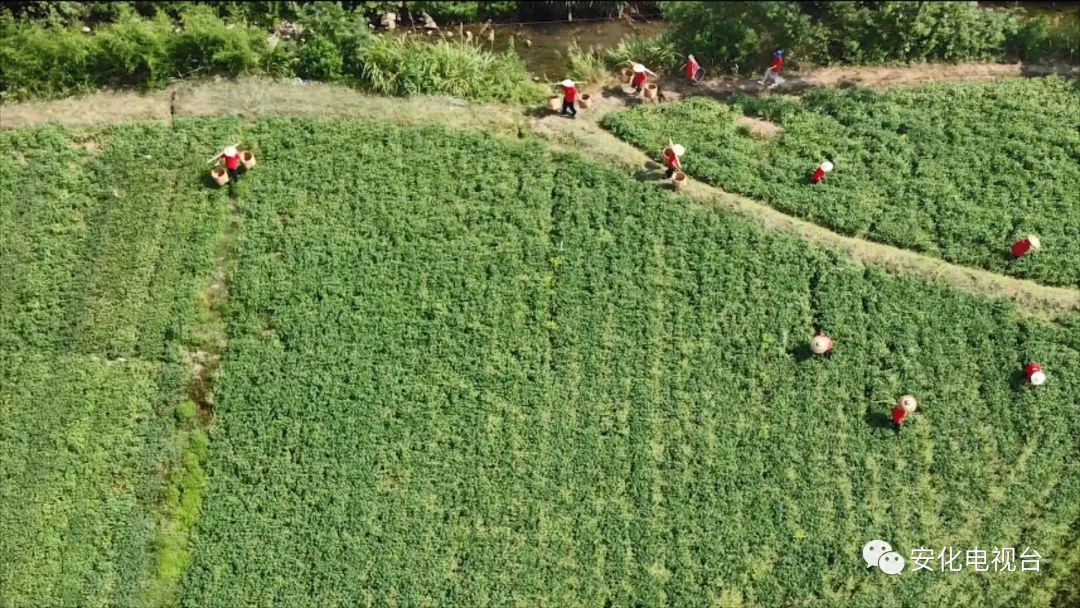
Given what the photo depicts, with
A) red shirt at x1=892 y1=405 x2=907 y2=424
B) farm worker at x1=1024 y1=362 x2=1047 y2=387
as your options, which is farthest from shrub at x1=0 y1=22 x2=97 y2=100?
farm worker at x1=1024 y1=362 x2=1047 y2=387

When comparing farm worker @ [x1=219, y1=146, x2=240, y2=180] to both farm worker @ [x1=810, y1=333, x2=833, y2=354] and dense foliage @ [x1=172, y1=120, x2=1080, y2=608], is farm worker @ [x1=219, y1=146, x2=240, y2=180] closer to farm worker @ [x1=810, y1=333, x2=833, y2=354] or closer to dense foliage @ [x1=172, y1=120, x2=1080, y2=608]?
dense foliage @ [x1=172, y1=120, x2=1080, y2=608]

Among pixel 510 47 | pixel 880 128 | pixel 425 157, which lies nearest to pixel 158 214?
pixel 425 157

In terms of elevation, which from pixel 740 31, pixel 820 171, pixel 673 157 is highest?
pixel 740 31

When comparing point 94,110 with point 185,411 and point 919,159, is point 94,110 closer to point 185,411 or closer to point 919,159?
point 185,411

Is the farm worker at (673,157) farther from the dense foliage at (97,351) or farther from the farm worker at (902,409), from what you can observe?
the dense foliage at (97,351)

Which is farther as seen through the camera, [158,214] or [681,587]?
[158,214]

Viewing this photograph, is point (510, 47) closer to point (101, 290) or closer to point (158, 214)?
point (158, 214)

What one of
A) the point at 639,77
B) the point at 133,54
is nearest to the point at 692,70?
the point at 639,77
